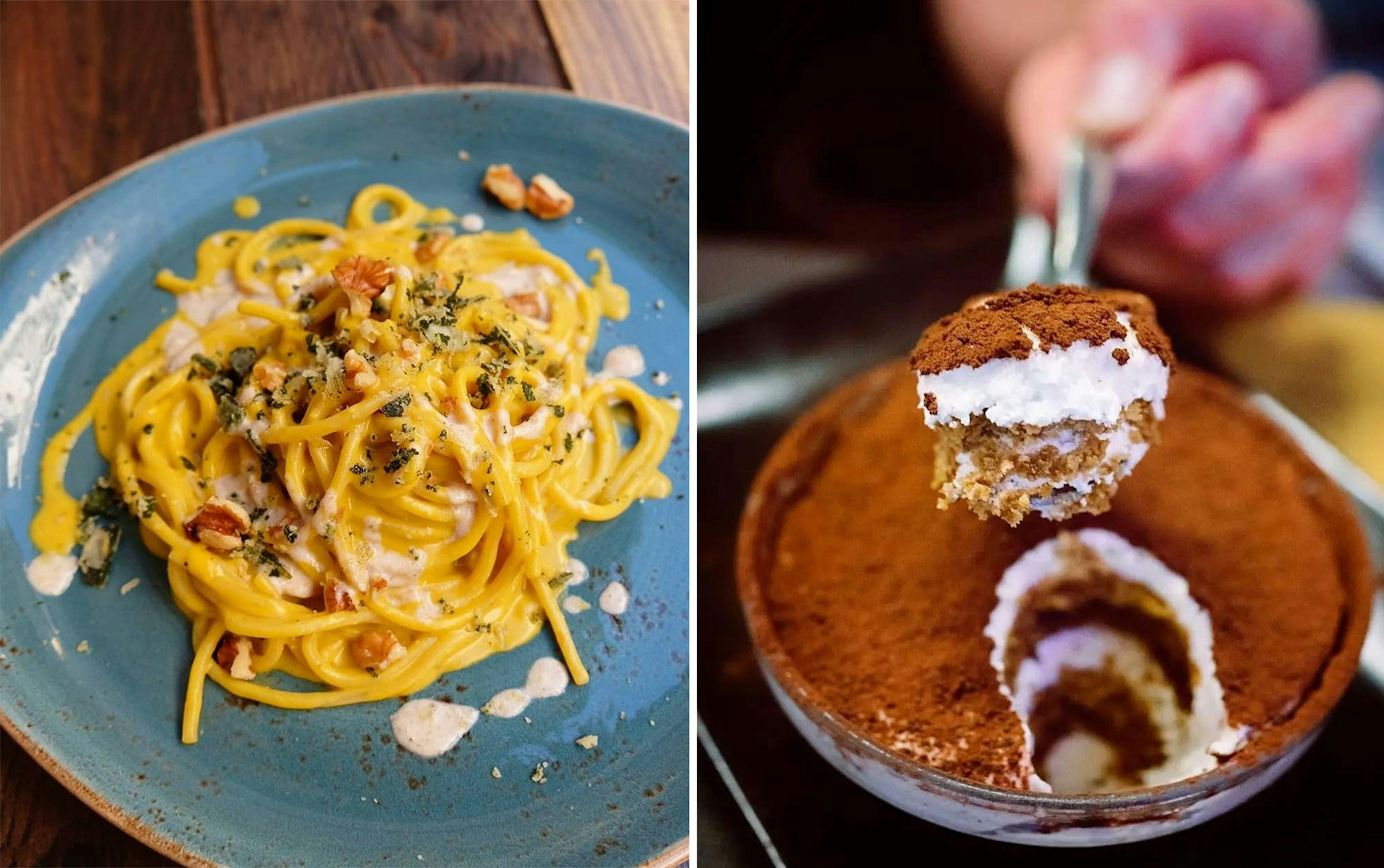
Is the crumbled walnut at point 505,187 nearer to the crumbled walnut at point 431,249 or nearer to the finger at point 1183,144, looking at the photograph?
the crumbled walnut at point 431,249

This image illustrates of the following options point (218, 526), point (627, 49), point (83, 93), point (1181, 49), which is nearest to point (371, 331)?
point (218, 526)

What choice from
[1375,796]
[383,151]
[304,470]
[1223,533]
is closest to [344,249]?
[383,151]

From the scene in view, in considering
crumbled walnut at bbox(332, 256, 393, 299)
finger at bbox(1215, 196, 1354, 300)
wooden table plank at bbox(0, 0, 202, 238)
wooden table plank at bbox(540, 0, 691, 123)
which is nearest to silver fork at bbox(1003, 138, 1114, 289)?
finger at bbox(1215, 196, 1354, 300)

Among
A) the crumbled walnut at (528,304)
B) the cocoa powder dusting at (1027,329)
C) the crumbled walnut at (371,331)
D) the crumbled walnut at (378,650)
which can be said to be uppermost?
the cocoa powder dusting at (1027,329)

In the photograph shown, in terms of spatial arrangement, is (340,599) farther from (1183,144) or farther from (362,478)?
(1183,144)

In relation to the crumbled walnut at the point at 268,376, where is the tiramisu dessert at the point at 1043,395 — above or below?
above

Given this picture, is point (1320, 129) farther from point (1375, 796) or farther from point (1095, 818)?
point (1095, 818)

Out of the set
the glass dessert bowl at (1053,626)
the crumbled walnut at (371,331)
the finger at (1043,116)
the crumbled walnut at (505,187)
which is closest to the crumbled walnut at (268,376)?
the crumbled walnut at (371,331)
